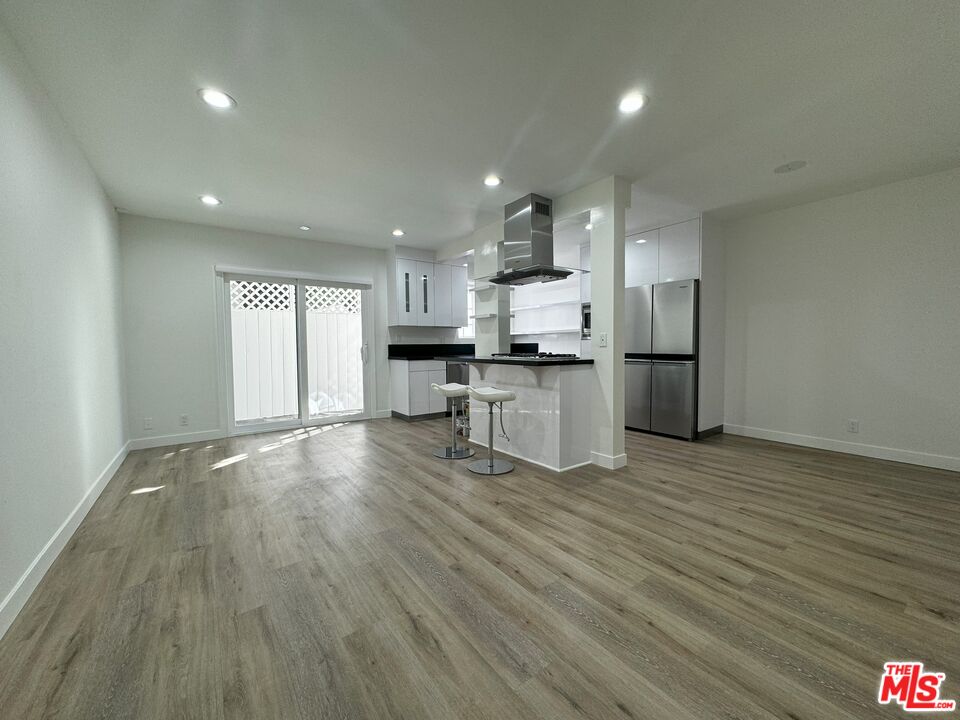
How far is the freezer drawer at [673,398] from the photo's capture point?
439 centimetres

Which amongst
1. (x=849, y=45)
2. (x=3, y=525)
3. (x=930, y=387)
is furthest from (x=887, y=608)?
(x=3, y=525)

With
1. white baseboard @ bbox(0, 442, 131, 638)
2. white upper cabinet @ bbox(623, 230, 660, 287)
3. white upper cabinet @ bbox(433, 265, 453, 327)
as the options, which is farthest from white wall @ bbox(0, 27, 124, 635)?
white upper cabinet @ bbox(623, 230, 660, 287)

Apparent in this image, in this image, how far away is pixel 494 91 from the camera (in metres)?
2.21

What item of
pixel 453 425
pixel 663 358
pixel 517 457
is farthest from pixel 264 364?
pixel 663 358

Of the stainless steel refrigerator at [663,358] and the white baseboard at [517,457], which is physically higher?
the stainless steel refrigerator at [663,358]

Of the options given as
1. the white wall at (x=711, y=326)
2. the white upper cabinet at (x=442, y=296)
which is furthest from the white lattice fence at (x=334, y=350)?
the white wall at (x=711, y=326)

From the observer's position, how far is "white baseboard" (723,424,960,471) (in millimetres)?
3389

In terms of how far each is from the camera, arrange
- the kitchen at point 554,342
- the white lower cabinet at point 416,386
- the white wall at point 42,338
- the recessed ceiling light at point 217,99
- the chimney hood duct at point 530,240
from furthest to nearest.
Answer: the white lower cabinet at point 416,386 → the chimney hood duct at point 530,240 → the kitchen at point 554,342 → the recessed ceiling light at point 217,99 → the white wall at point 42,338

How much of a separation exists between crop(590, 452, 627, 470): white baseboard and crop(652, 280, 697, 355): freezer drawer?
176cm

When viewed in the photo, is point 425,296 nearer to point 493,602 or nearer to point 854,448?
point 493,602

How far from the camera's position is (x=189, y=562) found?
1996mm

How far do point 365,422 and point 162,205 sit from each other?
3538mm

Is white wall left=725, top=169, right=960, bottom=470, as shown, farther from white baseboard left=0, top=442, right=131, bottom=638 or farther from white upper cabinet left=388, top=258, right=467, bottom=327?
white baseboard left=0, top=442, right=131, bottom=638

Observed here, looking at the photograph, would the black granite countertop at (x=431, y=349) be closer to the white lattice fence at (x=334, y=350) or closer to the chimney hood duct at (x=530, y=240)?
the white lattice fence at (x=334, y=350)
